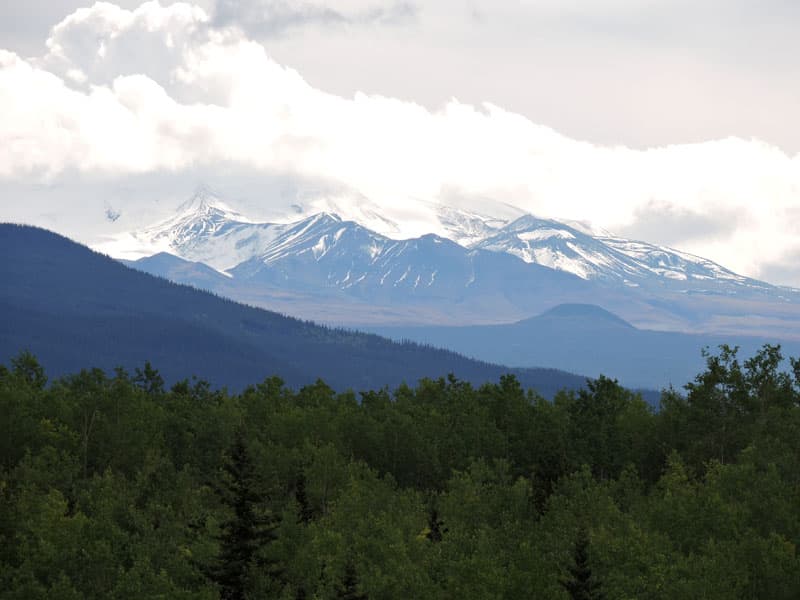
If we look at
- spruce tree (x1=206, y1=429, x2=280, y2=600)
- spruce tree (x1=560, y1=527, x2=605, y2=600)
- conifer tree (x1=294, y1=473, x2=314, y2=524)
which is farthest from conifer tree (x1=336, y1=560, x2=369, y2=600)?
conifer tree (x1=294, y1=473, x2=314, y2=524)

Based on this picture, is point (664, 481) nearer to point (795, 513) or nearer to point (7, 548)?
point (795, 513)

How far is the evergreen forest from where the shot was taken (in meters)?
76.8

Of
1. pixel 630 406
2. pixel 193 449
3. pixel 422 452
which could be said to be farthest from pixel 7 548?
pixel 630 406

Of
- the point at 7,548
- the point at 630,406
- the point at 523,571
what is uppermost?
the point at 630,406

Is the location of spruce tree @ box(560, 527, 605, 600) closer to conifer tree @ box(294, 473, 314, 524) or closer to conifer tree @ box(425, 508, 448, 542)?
conifer tree @ box(425, 508, 448, 542)

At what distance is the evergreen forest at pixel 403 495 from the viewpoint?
76750 mm

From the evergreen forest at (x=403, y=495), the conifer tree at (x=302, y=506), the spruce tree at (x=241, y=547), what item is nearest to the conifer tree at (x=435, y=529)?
the evergreen forest at (x=403, y=495)

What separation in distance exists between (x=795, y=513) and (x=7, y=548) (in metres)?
54.5

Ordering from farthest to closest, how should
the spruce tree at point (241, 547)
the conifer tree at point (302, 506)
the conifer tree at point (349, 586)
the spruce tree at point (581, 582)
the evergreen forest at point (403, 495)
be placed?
the conifer tree at point (302, 506), the spruce tree at point (241, 547), the evergreen forest at point (403, 495), the spruce tree at point (581, 582), the conifer tree at point (349, 586)

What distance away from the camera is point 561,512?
316 ft

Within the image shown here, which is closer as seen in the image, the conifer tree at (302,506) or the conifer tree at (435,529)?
the conifer tree at (435,529)

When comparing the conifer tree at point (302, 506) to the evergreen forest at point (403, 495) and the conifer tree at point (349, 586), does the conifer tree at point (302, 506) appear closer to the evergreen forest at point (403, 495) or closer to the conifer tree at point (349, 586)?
the evergreen forest at point (403, 495)

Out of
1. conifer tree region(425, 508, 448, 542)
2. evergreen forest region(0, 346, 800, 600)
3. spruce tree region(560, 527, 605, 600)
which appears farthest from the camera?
conifer tree region(425, 508, 448, 542)

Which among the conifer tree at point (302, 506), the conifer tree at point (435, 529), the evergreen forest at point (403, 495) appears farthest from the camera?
the conifer tree at point (302, 506)
